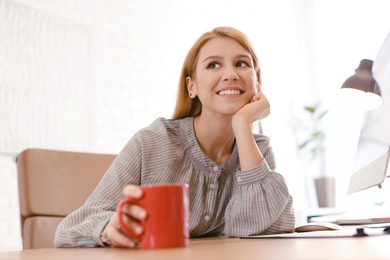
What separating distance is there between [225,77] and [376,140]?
1.53 feet

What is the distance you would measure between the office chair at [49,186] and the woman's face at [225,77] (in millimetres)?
443

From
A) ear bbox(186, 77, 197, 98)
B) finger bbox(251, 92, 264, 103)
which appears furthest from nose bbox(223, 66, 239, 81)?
ear bbox(186, 77, 197, 98)

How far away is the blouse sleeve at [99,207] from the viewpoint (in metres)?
0.90

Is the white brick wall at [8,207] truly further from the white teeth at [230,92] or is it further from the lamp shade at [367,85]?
the lamp shade at [367,85]

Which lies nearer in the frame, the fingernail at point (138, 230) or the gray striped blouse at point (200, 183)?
the fingernail at point (138, 230)

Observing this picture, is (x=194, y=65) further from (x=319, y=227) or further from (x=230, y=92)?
(x=319, y=227)

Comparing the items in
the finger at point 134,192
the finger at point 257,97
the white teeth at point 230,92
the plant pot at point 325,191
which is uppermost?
the white teeth at point 230,92

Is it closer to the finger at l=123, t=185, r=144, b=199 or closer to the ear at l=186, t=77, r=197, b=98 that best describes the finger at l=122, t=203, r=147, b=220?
the finger at l=123, t=185, r=144, b=199

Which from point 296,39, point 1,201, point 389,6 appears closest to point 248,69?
point 1,201

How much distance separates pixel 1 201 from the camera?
8.73ft

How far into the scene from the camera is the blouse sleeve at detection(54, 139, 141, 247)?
2.95 feet

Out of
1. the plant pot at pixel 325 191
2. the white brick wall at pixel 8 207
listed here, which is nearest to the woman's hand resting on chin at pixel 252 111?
the white brick wall at pixel 8 207

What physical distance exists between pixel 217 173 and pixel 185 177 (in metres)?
0.10

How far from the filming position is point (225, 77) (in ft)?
4.39
